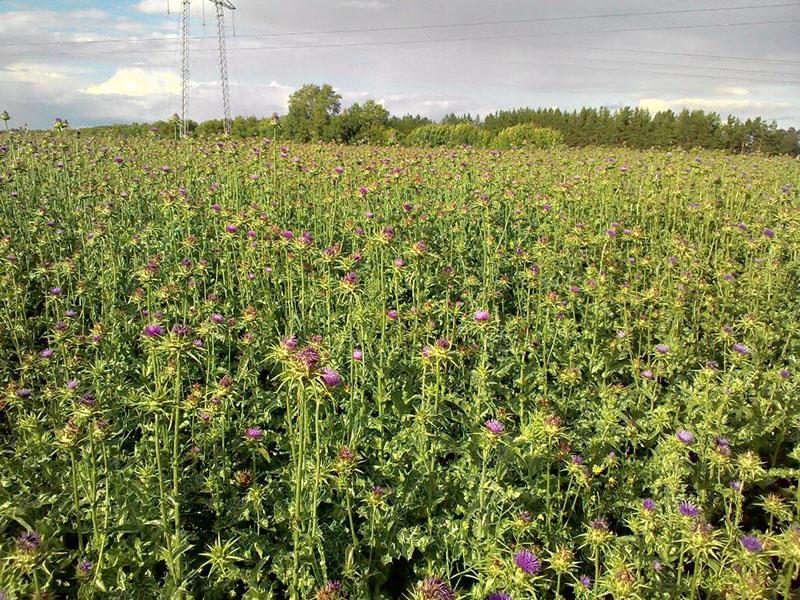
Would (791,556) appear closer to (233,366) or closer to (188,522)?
(188,522)

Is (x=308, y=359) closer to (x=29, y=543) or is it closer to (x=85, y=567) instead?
(x=29, y=543)

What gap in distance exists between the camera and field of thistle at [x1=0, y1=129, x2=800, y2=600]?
1966mm

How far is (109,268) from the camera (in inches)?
170

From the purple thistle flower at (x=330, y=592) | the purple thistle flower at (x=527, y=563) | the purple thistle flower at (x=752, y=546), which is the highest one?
the purple thistle flower at (x=527, y=563)

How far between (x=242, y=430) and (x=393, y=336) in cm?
138

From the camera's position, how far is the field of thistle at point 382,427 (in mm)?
1966

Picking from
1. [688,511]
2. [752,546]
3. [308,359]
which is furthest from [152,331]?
[752,546]

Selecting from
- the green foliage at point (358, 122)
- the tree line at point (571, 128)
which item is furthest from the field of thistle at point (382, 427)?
the green foliage at point (358, 122)

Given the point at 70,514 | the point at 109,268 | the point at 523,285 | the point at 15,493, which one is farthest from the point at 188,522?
the point at 523,285

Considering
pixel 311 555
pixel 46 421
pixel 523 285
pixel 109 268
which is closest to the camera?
pixel 311 555

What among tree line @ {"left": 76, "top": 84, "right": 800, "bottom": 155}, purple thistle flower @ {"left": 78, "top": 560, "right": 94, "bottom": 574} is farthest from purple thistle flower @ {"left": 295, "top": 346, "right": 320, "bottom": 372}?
tree line @ {"left": 76, "top": 84, "right": 800, "bottom": 155}

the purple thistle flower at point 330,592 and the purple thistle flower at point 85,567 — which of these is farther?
the purple thistle flower at point 85,567

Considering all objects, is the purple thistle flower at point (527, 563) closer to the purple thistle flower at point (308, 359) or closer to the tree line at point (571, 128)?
the purple thistle flower at point (308, 359)

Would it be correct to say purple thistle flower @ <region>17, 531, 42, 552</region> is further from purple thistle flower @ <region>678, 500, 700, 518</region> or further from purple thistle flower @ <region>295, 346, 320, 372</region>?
purple thistle flower @ <region>678, 500, 700, 518</region>
